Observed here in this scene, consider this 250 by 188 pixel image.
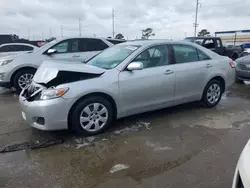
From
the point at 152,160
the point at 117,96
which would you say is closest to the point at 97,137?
the point at 117,96

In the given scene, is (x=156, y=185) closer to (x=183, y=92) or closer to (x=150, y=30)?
(x=183, y=92)

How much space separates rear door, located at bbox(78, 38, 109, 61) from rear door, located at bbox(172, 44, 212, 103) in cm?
336

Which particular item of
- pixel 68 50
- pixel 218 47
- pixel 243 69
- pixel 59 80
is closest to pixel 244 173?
pixel 59 80

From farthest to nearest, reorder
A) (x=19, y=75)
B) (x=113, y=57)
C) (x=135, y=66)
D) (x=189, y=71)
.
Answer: (x=19, y=75) → (x=189, y=71) → (x=113, y=57) → (x=135, y=66)

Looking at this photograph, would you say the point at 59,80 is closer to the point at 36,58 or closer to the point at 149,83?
the point at 149,83

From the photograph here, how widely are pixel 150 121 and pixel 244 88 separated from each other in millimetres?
4724

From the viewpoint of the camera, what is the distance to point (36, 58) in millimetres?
6797

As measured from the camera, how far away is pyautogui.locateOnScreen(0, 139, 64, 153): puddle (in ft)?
11.5

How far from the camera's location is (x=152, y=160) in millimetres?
3191

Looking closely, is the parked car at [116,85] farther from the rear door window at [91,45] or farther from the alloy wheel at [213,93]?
the rear door window at [91,45]

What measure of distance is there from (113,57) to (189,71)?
1.52 m

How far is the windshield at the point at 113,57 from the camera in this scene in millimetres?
4277

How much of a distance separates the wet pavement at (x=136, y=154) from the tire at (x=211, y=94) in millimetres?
442

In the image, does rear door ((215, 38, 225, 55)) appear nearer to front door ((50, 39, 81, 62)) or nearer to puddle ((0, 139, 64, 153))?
front door ((50, 39, 81, 62))
